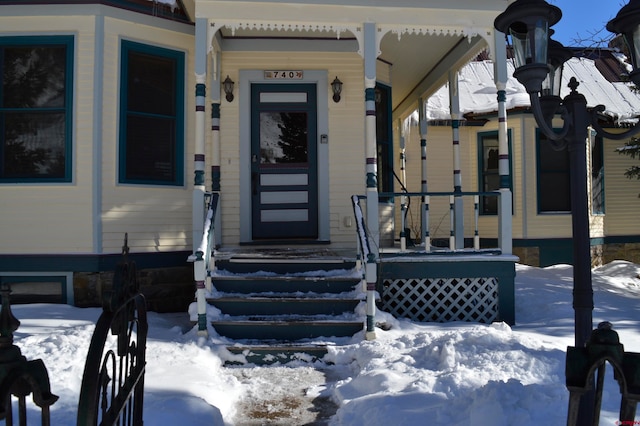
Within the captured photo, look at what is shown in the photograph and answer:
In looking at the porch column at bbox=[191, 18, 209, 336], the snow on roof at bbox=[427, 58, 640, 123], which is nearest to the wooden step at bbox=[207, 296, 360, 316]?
the porch column at bbox=[191, 18, 209, 336]

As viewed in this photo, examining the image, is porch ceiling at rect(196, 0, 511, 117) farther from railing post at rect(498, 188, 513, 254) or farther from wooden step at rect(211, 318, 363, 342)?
wooden step at rect(211, 318, 363, 342)

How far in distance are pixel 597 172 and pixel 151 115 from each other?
1101 centimetres

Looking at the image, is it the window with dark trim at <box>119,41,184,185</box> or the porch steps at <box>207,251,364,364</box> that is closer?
the porch steps at <box>207,251,364,364</box>

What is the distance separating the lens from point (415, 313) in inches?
276

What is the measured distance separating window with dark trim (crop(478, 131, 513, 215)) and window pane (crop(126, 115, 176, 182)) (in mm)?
7988

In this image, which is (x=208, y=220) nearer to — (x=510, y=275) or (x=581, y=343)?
(x=510, y=275)

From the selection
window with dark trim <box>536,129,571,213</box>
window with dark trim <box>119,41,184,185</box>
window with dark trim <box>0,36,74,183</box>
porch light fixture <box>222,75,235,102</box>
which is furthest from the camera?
window with dark trim <box>536,129,571,213</box>

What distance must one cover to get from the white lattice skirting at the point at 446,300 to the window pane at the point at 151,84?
3995 mm

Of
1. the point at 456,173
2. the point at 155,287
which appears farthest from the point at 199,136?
the point at 456,173

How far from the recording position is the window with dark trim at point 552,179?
12.4 metres

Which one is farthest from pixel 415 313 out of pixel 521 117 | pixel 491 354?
pixel 521 117

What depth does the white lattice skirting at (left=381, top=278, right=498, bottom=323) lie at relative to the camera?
6.91 meters

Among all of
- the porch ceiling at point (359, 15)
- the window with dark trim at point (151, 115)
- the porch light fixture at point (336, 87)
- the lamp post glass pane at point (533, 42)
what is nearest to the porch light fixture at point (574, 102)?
the lamp post glass pane at point (533, 42)

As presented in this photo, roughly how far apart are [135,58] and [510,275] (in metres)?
5.84
